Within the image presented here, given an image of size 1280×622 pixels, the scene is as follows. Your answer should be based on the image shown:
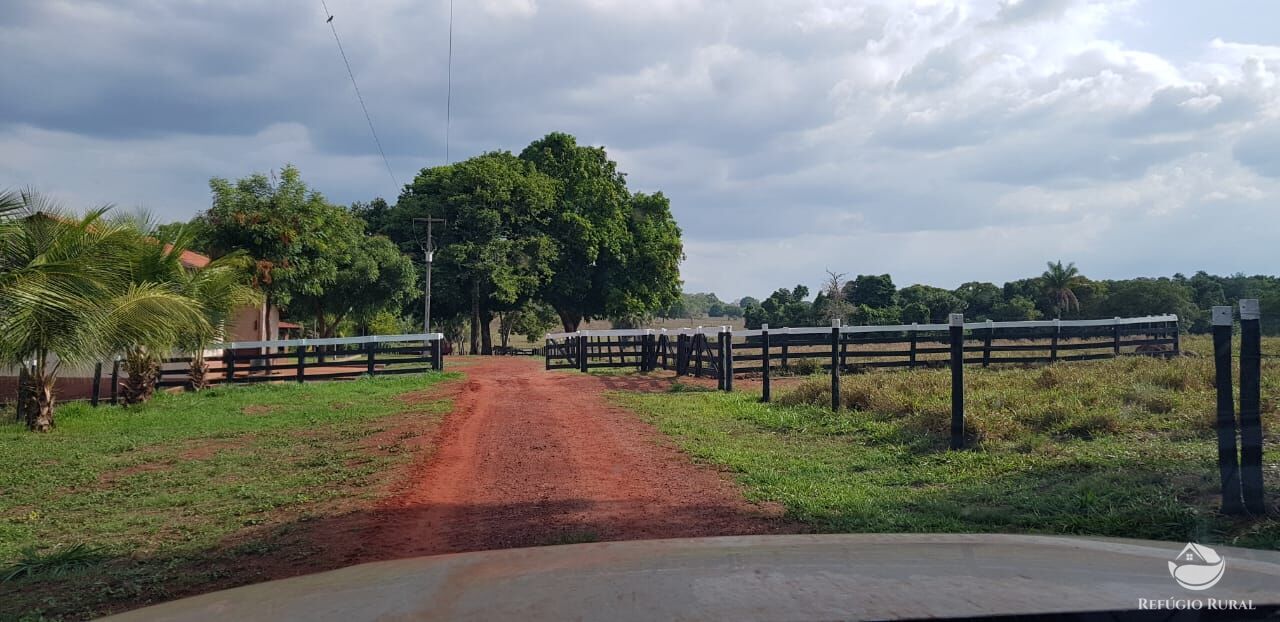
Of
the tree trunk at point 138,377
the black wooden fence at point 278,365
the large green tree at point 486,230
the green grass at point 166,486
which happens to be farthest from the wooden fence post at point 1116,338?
the large green tree at point 486,230

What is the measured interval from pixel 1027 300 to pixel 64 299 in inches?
1644

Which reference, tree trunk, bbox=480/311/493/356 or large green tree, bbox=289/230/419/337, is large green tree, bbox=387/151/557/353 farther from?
tree trunk, bbox=480/311/493/356

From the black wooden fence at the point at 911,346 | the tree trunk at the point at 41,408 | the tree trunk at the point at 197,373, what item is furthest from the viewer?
the black wooden fence at the point at 911,346

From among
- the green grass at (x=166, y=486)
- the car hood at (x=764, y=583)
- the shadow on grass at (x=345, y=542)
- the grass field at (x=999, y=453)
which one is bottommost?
the green grass at (x=166, y=486)

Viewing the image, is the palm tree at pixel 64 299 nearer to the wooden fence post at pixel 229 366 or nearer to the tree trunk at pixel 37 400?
the tree trunk at pixel 37 400

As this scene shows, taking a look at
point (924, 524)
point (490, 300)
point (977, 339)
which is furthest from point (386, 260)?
point (924, 524)

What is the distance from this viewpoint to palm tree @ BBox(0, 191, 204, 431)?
11.2 m

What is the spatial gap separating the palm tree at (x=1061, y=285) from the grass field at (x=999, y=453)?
3000cm

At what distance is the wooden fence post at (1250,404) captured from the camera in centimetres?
579

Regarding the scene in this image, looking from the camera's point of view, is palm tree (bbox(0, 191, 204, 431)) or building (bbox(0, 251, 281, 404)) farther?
building (bbox(0, 251, 281, 404))

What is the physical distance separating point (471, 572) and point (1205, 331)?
33397 mm

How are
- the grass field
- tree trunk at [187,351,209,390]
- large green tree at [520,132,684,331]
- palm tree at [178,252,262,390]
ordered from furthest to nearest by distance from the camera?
large green tree at [520,132,684,331] < tree trunk at [187,351,209,390] < palm tree at [178,252,262,390] < the grass field

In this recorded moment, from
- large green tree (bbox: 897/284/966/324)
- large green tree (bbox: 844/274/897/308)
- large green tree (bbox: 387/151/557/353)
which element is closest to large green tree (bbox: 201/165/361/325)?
large green tree (bbox: 387/151/557/353)

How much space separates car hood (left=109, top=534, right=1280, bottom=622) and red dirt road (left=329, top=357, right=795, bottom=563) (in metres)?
1.96
